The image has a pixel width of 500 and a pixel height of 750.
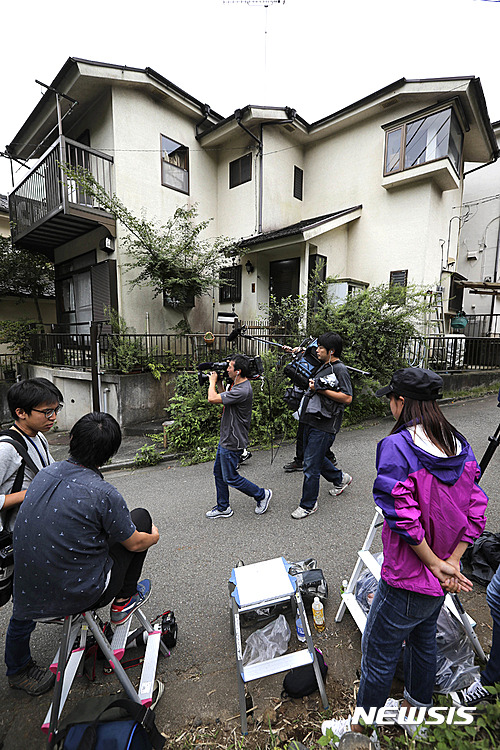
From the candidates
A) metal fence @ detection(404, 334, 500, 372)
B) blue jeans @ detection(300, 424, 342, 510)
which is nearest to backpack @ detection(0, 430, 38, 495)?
blue jeans @ detection(300, 424, 342, 510)

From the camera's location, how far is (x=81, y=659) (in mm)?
1889

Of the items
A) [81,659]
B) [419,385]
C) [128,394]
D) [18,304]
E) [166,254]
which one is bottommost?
[81,659]

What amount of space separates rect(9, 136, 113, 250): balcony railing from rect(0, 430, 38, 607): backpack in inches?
311

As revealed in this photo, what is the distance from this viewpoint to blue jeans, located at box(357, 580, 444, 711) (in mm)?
1446

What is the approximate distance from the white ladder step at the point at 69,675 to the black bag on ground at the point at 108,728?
0.21m

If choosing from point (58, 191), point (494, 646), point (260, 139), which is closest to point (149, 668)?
point (494, 646)

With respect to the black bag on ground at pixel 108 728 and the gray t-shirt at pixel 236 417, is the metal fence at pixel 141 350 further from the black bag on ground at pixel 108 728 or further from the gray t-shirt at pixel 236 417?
the black bag on ground at pixel 108 728

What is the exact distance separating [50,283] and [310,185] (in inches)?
427

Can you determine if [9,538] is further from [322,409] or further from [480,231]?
[480,231]

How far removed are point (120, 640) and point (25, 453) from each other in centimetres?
121

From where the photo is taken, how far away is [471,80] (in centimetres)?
838

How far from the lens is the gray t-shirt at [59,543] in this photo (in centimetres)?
155

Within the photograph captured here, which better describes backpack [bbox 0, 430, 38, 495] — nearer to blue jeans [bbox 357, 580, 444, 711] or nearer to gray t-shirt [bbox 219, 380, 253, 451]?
gray t-shirt [bbox 219, 380, 253, 451]

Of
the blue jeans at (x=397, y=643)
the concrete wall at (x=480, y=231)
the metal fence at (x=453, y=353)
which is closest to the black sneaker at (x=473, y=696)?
the blue jeans at (x=397, y=643)
